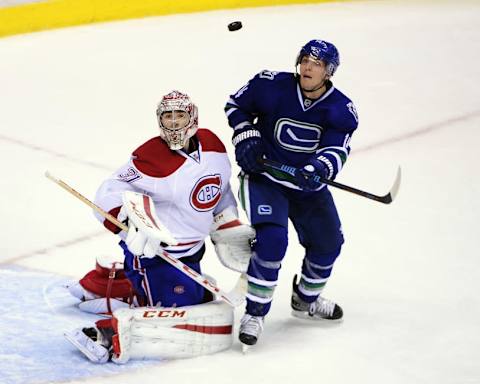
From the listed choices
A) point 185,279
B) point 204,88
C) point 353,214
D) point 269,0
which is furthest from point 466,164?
point 269,0

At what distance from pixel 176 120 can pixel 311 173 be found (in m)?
0.38

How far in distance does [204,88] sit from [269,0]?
6.19 ft

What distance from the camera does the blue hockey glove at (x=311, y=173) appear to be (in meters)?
3.39

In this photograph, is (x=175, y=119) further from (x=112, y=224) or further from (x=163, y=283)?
(x=163, y=283)

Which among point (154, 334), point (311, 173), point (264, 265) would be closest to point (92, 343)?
point (154, 334)

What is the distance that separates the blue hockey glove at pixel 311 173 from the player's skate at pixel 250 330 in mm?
386

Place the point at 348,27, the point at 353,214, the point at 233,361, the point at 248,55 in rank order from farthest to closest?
Result: the point at 348,27
the point at 248,55
the point at 353,214
the point at 233,361

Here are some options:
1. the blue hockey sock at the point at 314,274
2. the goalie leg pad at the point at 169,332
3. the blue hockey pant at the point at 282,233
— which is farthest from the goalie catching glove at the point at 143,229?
the blue hockey sock at the point at 314,274

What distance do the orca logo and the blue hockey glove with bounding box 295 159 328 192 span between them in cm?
11

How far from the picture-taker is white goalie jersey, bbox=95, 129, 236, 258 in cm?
336

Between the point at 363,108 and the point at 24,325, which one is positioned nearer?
the point at 24,325

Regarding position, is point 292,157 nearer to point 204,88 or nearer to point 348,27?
point 204,88

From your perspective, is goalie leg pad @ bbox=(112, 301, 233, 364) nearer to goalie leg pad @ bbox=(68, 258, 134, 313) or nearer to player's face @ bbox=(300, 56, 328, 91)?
goalie leg pad @ bbox=(68, 258, 134, 313)

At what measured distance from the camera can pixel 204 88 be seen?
20.3 ft
